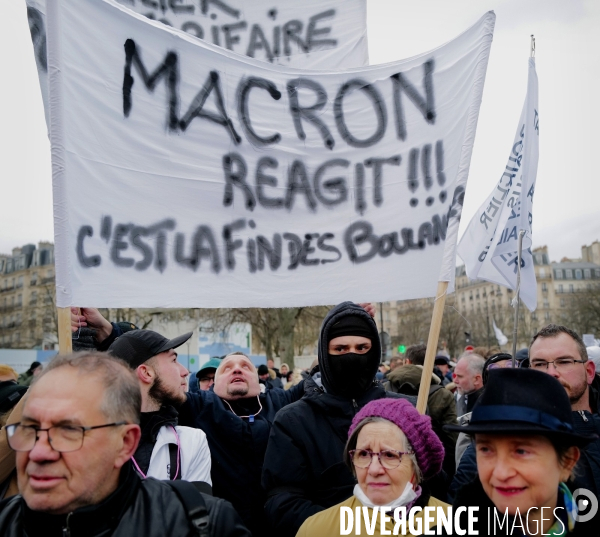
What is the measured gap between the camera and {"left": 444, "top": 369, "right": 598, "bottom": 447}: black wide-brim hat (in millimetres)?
1855

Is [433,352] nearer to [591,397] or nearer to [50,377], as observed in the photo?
[591,397]

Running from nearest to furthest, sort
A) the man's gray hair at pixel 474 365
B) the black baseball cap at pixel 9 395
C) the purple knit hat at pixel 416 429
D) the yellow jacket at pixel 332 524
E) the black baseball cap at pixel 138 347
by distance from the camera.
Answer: the yellow jacket at pixel 332 524
the purple knit hat at pixel 416 429
the black baseball cap at pixel 138 347
the black baseball cap at pixel 9 395
the man's gray hair at pixel 474 365

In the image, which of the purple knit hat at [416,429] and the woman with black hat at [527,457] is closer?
the woman with black hat at [527,457]

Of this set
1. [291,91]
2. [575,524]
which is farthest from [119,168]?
[575,524]

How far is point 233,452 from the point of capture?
373 cm

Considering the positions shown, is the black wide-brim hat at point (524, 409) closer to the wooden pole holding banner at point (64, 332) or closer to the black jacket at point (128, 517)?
the black jacket at point (128, 517)

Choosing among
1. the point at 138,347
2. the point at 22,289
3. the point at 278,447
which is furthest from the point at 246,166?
the point at 22,289

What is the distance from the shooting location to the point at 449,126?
401cm

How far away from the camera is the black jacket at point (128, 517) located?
1906 millimetres

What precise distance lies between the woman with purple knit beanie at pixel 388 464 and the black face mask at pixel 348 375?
40cm

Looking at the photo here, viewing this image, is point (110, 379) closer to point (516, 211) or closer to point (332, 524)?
Result: point (332, 524)

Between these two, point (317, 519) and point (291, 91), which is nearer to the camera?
point (317, 519)

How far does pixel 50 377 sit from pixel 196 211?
1975mm

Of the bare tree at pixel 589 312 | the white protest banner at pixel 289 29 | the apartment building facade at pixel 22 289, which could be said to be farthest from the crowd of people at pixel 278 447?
the apartment building facade at pixel 22 289
